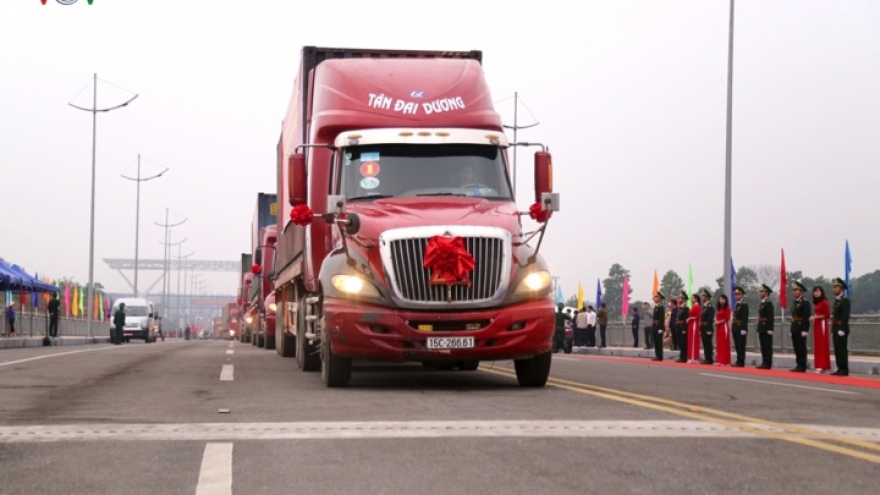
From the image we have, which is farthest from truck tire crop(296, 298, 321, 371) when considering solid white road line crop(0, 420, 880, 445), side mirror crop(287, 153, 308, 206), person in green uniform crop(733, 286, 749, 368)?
person in green uniform crop(733, 286, 749, 368)

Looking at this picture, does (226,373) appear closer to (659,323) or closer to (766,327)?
(766,327)

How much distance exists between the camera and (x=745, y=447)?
7.32 m

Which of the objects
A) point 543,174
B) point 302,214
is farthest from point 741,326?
point 302,214

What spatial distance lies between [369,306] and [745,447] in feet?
18.0

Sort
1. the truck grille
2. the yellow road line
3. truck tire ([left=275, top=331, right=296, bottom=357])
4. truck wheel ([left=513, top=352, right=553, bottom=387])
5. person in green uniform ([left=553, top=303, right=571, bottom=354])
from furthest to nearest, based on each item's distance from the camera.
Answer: person in green uniform ([left=553, top=303, right=571, bottom=354])
truck tire ([left=275, top=331, right=296, bottom=357])
truck wheel ([left=513, top=352, right=553, bottom=387])
the truck grille
the yellow road line

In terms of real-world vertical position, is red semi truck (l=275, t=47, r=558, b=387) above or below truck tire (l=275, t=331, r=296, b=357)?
above

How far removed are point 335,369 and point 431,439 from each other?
5187 millimetres

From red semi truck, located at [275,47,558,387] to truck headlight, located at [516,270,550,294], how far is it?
0.01 meters

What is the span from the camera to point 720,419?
9.02 metres

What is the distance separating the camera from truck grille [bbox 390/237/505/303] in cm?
1207

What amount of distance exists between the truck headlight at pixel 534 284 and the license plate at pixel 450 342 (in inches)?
28.4

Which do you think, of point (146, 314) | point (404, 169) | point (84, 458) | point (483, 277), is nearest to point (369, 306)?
point (483, 277)

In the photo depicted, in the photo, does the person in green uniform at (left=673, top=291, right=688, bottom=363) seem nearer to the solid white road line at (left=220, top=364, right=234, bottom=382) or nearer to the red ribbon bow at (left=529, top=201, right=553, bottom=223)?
the solid white road line at (left=220, top=364, right=234, bottom=382)

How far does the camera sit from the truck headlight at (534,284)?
12320mm
